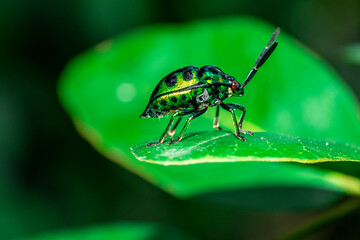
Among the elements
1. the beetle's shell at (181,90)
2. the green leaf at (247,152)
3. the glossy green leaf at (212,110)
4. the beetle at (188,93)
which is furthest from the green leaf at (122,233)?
the green leaf at (247,152)

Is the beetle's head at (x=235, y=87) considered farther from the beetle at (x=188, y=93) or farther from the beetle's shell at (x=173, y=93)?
the beetle's shell at (x=173, y=93)

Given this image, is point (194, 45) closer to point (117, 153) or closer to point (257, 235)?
point (117, 153)

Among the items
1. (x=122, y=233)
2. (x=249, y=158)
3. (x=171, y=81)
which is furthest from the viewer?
(x=122, y=233)

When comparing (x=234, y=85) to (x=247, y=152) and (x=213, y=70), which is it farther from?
(x=247, y=152)

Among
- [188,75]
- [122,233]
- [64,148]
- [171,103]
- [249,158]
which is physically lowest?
[249,158]

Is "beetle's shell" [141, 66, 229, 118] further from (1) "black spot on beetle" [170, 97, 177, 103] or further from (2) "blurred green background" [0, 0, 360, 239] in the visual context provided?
(2) "blurred green background" [0, 0, 360, 239]

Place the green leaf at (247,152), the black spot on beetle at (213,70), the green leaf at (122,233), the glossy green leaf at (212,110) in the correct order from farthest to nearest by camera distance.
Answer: the green leaf at (122,233), the glossy green leaf at (212,110), the black spot on beetle at (213,70), the green leaf at (247,152)

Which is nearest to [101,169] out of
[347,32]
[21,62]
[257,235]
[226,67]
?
[21,62]

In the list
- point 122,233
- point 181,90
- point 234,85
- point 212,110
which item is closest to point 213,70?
point 234,85
